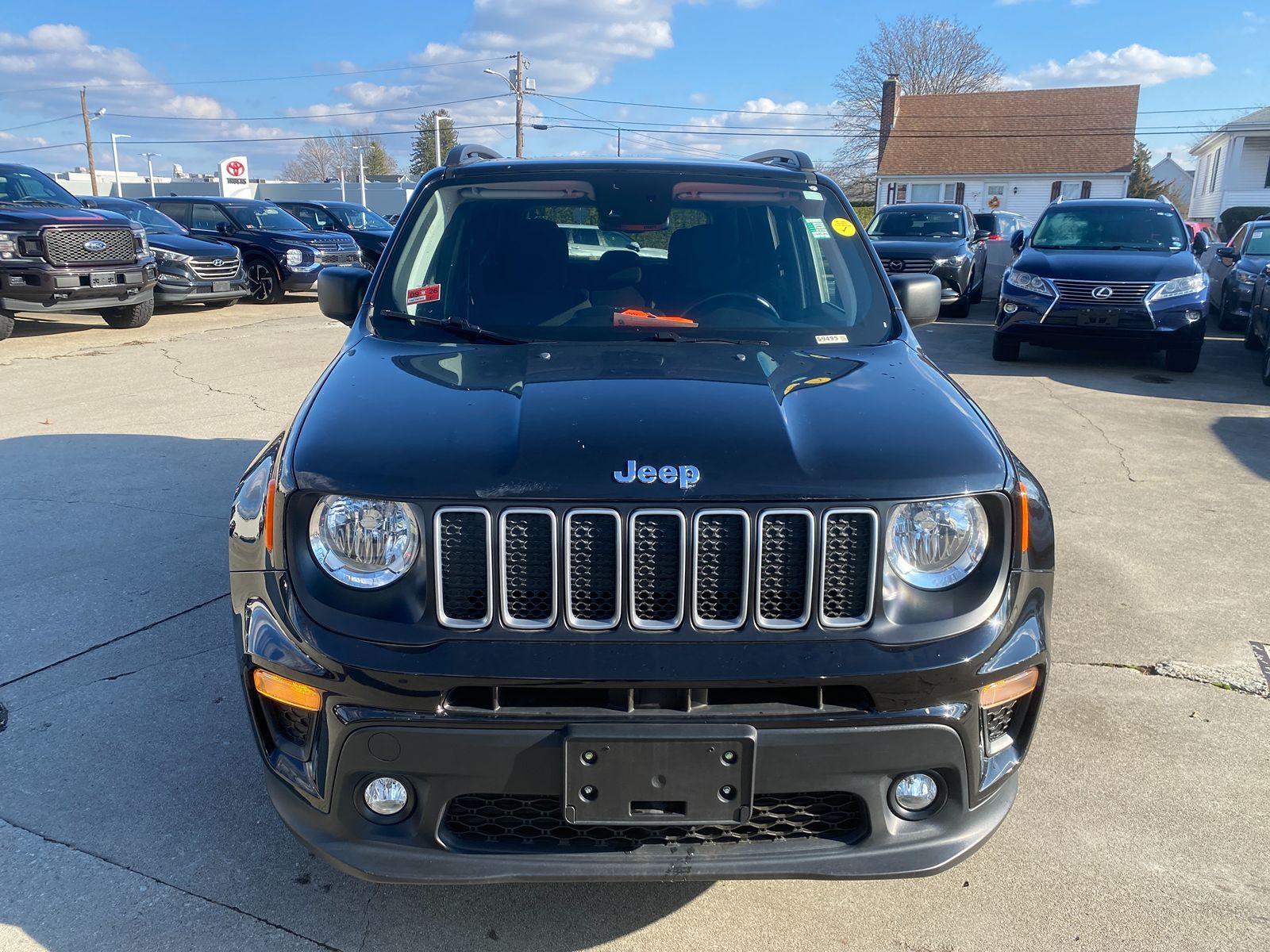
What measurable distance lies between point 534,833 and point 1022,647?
1.13 metres

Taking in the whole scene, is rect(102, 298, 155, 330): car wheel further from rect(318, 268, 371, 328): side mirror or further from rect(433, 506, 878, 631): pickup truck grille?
rect(433, 506, 878, 631): pickup truck grille

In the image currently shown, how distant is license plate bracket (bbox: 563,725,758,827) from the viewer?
6.45 feet

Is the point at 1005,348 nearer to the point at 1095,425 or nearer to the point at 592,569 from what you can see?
the point at 1095,425

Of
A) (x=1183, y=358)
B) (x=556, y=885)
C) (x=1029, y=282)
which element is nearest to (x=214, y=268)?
(x=1029, y=282)

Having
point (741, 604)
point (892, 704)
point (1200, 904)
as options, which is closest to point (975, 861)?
point (1200, 904)

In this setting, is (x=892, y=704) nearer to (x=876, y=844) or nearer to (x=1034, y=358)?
(x=876, y=844)

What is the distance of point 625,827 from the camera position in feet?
6.79

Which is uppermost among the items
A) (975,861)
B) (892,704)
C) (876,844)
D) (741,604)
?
(741,604)

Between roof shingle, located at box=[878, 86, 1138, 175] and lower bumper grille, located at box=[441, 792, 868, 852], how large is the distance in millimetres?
49314

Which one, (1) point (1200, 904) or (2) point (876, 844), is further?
(1) point (1200, 904)

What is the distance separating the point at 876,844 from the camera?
2.10 m

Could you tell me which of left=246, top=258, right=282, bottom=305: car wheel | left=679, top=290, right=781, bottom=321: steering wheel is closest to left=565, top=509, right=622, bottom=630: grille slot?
left=679, top=290, right=781, bottom=321: steering wheel

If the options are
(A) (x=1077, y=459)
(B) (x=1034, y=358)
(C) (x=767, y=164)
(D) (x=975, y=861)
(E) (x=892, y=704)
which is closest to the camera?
(E) (x=892, y=704)

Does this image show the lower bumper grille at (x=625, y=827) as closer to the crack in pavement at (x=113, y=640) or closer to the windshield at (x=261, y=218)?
the crack in pavement at (x=113, y=640)
